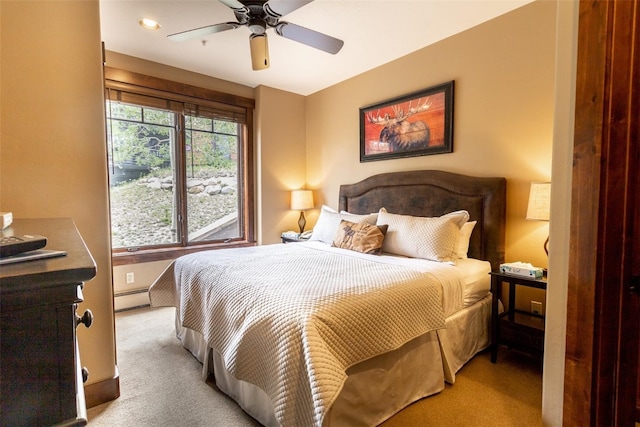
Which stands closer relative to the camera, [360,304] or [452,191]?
[360,304]

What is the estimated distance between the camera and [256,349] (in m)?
1.51

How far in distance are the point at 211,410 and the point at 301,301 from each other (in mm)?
962

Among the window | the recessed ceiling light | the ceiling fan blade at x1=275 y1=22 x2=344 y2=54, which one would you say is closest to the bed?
the window

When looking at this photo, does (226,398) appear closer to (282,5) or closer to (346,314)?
(346,314)

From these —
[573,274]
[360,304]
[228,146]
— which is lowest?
[360,304]

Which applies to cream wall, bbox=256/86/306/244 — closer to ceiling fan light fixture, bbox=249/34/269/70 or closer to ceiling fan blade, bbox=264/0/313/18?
ceiling fan light fixture, bbox=249/34/269/70

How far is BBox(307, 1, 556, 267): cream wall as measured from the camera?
8.18ft

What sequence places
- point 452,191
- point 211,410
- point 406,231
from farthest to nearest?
point 452,191, point 406,231, point 211,410

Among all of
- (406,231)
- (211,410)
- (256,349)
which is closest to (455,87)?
(406,231)

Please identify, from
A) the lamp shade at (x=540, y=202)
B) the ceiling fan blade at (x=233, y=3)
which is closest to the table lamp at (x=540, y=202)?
the lamp shade at (x=540, y=202)

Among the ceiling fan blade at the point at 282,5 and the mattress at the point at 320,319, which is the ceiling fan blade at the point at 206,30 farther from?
the mattress at the point at 320,319

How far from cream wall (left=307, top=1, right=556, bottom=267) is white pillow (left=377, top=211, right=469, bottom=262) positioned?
521mm

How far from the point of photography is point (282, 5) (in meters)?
2.02

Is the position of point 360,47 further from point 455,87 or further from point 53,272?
point 53,272
